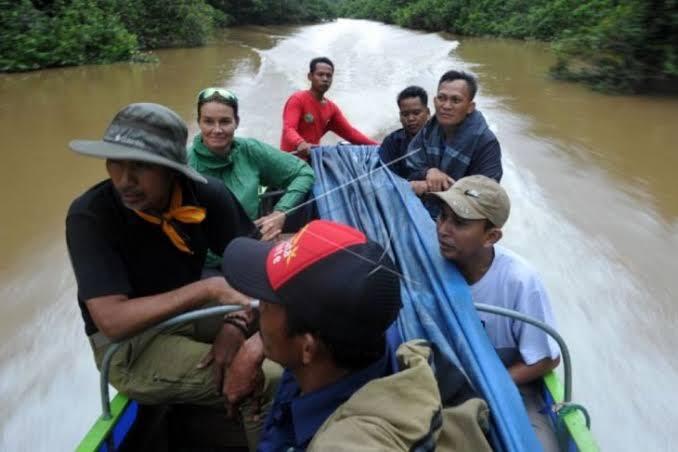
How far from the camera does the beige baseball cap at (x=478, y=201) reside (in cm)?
199

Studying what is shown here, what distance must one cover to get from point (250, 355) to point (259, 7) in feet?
105

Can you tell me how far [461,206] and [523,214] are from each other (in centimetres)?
428

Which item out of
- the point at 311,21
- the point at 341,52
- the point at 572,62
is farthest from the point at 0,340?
the point at 311,21

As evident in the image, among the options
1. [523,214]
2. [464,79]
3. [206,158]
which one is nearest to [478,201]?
[464,79]

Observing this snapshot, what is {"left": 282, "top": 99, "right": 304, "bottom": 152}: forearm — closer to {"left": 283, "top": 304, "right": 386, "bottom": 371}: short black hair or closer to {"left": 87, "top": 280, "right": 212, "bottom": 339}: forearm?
{"left": 87, "top": 280, "right": 212, "bottom": 339}: forearm

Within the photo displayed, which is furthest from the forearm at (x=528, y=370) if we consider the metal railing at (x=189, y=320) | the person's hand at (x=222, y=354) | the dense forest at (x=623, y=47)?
the dense forest at (x=623, y=47)

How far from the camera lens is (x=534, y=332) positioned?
6.40ft

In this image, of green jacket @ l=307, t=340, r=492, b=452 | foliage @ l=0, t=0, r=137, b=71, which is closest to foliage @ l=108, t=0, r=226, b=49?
foliage @ l=0, t=0, r=137, b=71

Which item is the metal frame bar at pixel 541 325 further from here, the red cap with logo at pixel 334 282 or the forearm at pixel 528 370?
the red cap with logo at pixel 334 282

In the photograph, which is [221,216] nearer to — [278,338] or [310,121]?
[278,338]

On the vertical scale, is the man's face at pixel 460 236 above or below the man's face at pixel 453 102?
below

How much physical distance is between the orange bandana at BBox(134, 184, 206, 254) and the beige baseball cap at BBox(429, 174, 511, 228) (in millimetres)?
857

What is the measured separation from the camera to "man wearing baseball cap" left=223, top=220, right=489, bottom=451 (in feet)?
3.09

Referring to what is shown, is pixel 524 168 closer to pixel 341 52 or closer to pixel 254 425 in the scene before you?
pixel 254 425
